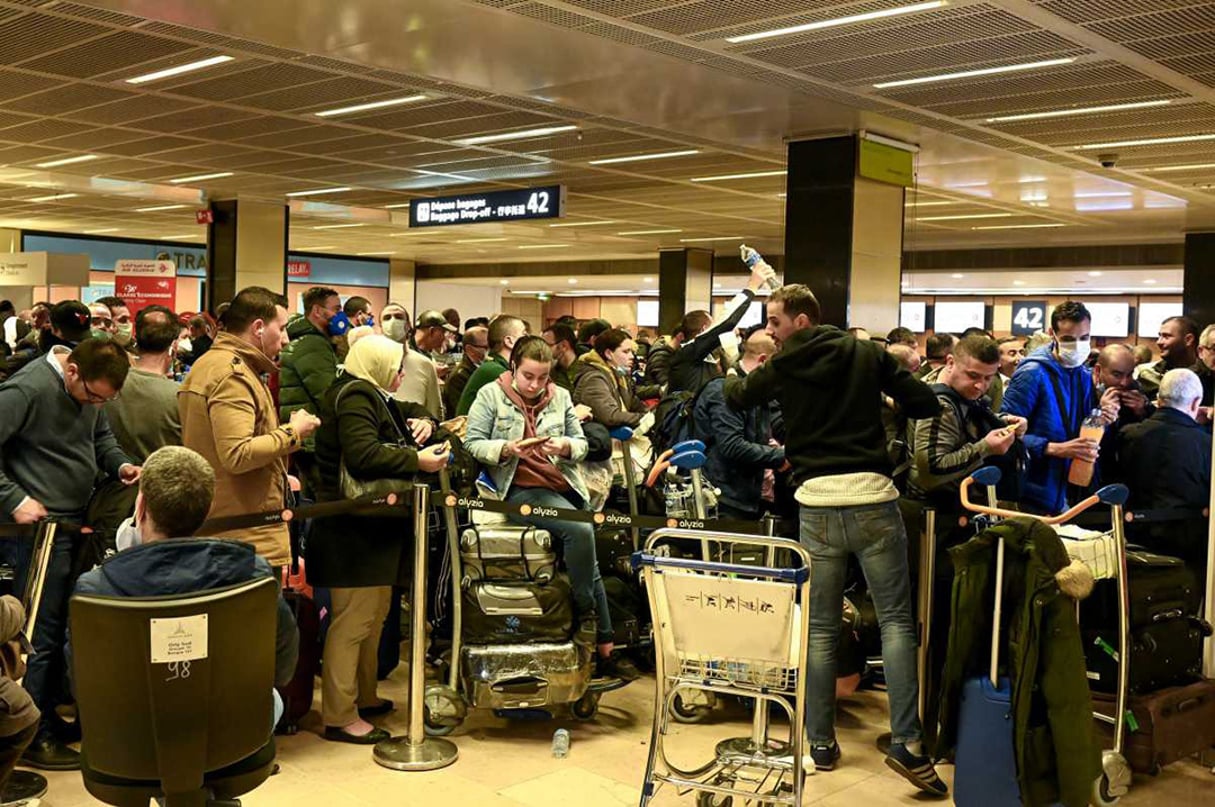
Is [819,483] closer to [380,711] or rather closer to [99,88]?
[380,711]

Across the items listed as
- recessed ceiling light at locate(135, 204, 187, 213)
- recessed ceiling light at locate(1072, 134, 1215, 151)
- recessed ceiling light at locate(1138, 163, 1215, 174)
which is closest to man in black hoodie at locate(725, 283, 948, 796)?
recessed ceiling light at locate(1072, 134, 1215, 151)

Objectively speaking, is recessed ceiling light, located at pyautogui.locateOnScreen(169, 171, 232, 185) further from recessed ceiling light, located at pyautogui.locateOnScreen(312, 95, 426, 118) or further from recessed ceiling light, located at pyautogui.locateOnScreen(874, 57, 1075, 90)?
recessed ceiling light, located at pyautogui.locateOnScreen(874, 57, 1075, 90)

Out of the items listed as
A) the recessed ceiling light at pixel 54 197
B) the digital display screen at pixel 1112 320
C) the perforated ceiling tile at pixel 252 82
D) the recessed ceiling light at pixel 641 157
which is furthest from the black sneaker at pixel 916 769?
the digital display screen at pixel 1112 320

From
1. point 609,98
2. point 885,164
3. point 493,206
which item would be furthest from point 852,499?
point 493,206

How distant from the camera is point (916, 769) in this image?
4.53m

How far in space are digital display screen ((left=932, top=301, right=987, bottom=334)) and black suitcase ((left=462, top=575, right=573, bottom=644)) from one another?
22.8 m

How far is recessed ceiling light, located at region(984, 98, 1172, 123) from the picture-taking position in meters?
8.27

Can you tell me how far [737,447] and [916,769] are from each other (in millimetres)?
1816

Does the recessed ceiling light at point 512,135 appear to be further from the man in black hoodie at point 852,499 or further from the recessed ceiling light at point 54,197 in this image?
the recessed ceiling light at point 54,197

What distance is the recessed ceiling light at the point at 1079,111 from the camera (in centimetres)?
827

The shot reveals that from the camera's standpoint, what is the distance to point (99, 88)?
28.6ft

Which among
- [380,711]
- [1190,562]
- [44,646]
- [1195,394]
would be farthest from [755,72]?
[44,646]

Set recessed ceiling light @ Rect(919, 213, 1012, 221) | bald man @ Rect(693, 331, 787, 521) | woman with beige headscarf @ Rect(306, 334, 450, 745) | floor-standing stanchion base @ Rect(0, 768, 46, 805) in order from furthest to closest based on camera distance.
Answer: recessed ceiling light @ Rect(919, 213, 1012, 221), bald man @ Rect(693, 331, 787, 521), woman with beige headscarf @ Rect(306, 334, 450, 745), floor-standing stanchion base @ Rect(0, 768, 46, 805)

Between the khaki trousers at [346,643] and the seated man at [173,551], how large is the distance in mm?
1614
